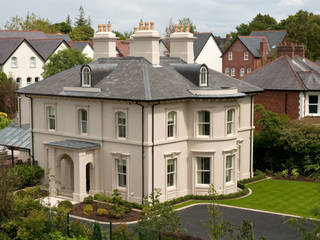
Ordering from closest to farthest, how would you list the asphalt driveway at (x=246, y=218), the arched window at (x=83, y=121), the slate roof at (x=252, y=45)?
the asphalt driveway at (x=246, y=218) < the arched window at (x=83, y=121) < the slate roof at (x=252, y=45)

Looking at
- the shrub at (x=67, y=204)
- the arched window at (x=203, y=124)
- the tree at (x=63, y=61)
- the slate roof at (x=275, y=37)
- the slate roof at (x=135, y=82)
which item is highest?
the slate roof at (x=275, y=37)

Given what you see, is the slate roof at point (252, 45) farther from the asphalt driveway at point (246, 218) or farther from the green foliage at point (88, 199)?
the green foliage at point (88, 199)

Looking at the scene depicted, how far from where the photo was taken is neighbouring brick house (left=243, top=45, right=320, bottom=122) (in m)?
45.0

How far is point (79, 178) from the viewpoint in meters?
31.6

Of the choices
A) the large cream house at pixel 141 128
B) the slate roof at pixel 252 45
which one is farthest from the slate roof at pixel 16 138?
the slate roof at pixel 252 45

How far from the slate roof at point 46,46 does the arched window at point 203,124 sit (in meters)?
50.2

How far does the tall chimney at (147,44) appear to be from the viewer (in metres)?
34.9

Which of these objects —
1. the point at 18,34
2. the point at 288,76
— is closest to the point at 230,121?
the point at 288,76

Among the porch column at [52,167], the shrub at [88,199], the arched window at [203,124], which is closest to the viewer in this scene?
the shrub at [88,199]

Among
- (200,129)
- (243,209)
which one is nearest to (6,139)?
(200,129)

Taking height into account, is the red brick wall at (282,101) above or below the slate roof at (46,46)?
below

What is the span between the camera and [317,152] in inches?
1507

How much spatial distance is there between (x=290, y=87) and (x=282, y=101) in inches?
58.8

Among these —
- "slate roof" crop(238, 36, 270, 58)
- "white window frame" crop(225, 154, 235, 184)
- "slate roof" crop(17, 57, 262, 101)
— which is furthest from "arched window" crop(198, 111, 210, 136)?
"slate roof" crop(238, 36, 270, 58)
